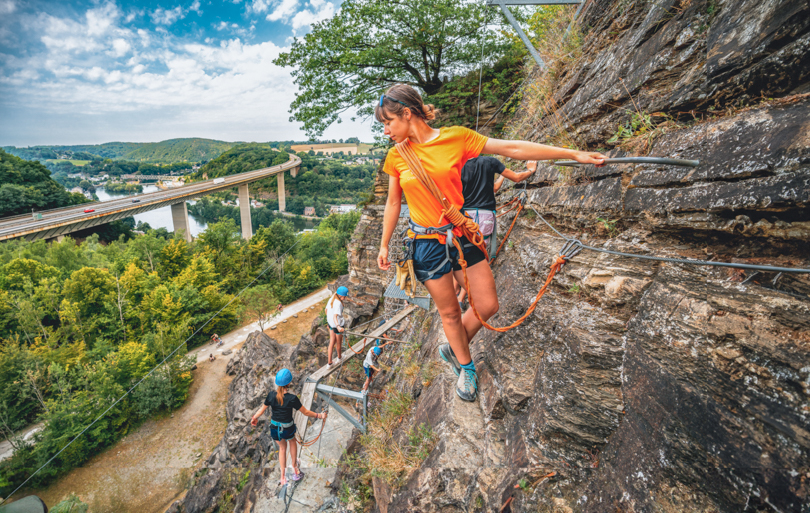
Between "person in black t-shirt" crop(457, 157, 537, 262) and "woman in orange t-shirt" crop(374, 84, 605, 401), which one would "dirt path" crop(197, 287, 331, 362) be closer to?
"person in black t-shirt" crop(457, 157, 537, 262)

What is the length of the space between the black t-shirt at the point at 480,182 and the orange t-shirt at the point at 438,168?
129 centimetres

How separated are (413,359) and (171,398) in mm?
20747

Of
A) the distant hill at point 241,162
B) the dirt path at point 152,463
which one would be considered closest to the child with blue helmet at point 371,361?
the dirt path at point 152,463

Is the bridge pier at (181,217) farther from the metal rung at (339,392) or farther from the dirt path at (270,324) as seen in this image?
the metal rung at (339,392)

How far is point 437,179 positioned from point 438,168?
0.24ft

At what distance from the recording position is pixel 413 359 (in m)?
4.93

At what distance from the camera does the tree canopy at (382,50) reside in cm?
902

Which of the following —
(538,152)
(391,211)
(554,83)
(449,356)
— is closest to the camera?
(538,152)

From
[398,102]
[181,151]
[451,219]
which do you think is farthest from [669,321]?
[181,151]

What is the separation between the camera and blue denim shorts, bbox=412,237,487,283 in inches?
93.9

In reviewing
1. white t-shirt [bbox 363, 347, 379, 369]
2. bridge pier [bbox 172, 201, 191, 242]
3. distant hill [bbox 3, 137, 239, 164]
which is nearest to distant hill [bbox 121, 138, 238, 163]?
distant hill [bbox 3, 137, 239, 164]

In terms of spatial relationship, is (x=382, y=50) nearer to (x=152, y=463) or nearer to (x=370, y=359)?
(x=370, y=359)

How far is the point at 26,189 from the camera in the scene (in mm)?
38500

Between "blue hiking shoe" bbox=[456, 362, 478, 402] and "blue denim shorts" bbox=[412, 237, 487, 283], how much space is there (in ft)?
3.41
